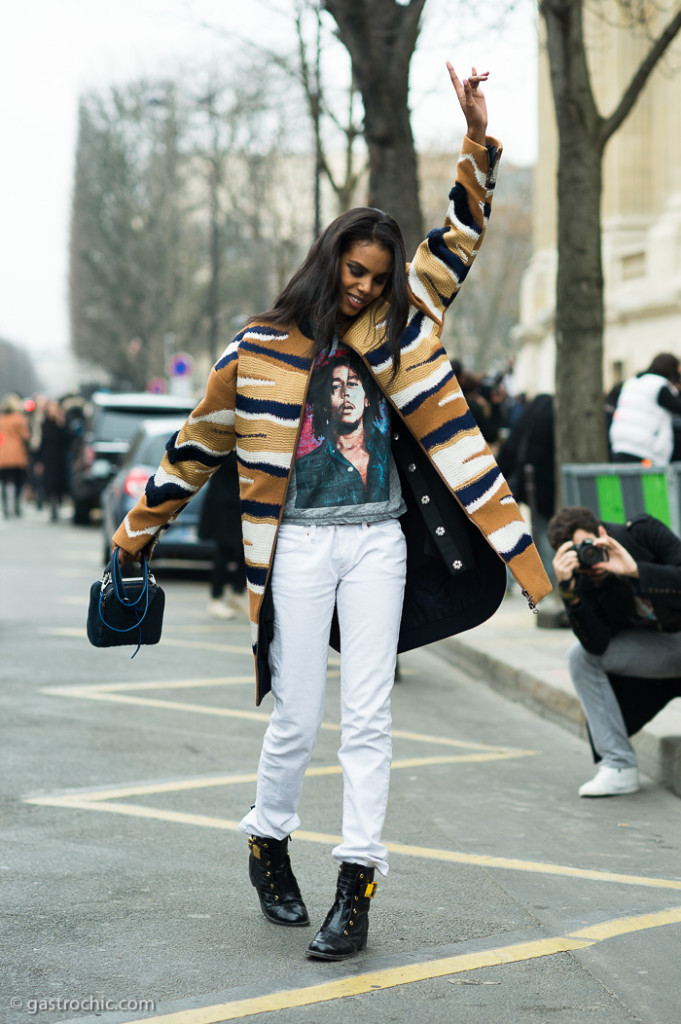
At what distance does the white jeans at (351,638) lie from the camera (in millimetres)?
3920

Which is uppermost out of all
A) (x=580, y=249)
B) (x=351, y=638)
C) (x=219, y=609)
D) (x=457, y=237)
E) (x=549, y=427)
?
(x=580, y=249)

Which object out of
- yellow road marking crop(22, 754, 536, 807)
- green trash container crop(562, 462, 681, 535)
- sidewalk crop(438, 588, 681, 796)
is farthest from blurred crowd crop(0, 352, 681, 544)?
yellow road marking crop(22, 754, 536, 807)

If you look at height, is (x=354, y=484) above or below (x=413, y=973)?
above

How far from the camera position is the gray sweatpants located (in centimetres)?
598

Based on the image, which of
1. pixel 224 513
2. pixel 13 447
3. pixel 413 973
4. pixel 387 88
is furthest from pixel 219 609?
pixel 13 447

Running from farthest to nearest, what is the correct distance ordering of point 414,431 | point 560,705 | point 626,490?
point 626,490 < point 560,705 < point 414,431

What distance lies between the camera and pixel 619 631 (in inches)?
238

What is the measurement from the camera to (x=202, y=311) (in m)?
63.1

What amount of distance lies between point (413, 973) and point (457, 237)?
189 cm

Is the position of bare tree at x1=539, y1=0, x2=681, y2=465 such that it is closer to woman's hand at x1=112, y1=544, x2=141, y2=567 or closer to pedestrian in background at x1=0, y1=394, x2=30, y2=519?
woman's hand at x1=112, y1=544, x2=141, y2=567

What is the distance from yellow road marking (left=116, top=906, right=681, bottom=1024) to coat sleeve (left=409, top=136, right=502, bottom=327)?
1647 mm

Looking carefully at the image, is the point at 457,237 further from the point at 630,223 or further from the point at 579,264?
the point at 630,223

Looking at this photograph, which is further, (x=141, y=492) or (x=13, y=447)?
(x=13, y=447)

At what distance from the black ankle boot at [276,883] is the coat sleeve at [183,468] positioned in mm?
880
